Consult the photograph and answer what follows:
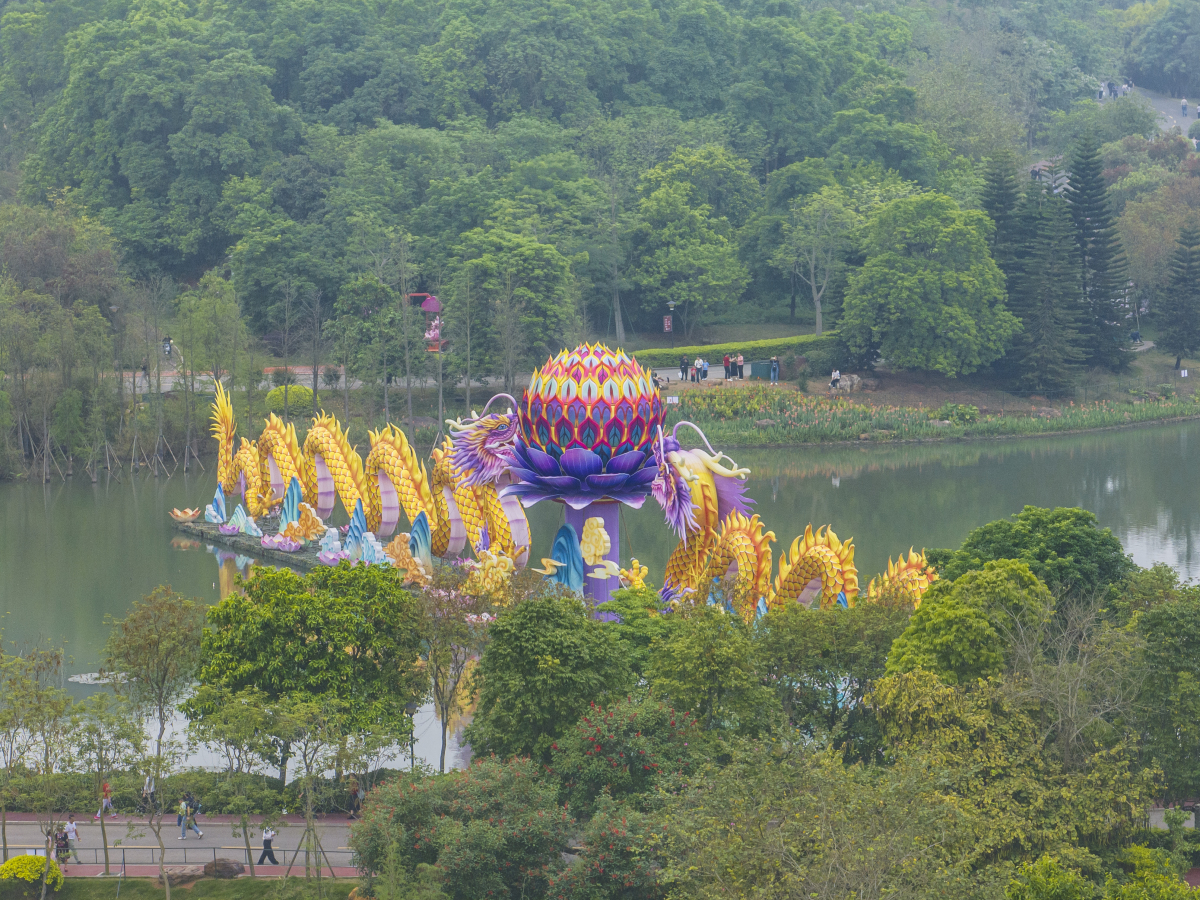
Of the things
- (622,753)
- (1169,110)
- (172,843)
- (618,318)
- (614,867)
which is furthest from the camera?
(1169,110)

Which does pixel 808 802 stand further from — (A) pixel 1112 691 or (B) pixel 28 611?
(B) pixel 28 611

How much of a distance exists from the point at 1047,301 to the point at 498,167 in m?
22.9

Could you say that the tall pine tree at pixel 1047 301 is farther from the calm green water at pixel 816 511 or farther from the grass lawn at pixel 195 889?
the grass lawn at pixel 195 889

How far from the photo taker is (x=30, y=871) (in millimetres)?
17781

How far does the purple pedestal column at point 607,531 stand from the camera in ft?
81.9

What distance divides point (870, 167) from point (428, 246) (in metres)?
18.6

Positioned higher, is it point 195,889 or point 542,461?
point 542,461

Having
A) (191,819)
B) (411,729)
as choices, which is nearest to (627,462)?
(411,729)

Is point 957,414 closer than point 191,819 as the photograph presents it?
No

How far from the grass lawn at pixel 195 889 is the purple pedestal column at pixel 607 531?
828cm

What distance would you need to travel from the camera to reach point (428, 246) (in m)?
57.6

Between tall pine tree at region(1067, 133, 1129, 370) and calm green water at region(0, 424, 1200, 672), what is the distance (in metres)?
5.81

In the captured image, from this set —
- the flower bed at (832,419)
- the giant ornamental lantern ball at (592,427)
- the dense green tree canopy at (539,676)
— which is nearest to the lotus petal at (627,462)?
the giant ornamental lantern ball at (592,427)

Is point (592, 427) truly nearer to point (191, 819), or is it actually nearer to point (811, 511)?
point (191, 819)
